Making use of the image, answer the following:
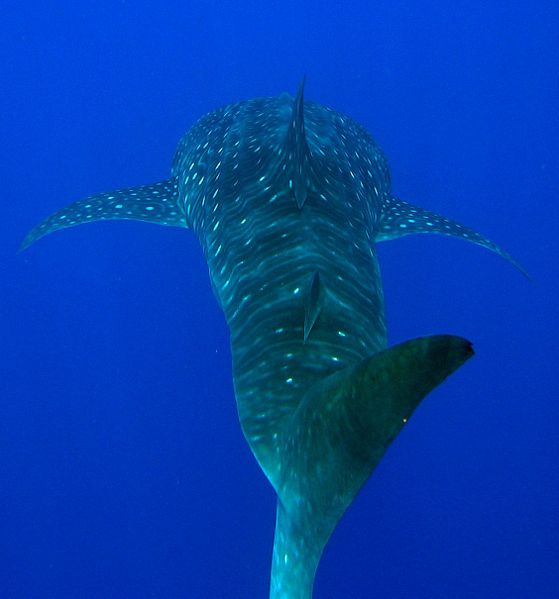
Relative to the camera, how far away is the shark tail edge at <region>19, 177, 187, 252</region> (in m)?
7.06

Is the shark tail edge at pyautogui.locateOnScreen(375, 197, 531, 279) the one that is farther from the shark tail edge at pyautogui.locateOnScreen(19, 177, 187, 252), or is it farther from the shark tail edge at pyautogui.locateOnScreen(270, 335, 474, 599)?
the shark tail edge at pyautogui.locateOnScreen(270, 335, 474, 599)

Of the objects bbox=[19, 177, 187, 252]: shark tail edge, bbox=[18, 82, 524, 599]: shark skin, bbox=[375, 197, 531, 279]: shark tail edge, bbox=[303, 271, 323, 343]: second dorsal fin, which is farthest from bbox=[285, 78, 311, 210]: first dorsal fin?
bbox=[19, 177, 187, 252]: shark tail edge

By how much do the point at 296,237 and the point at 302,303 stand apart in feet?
2.00

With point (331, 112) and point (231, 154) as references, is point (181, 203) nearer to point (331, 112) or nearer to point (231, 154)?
point (231, 154)

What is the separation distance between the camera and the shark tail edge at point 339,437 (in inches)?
102

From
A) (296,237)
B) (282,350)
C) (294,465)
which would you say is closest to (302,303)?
(282,350)

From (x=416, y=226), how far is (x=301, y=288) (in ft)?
9.08

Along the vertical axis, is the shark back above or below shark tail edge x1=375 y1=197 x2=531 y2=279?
below

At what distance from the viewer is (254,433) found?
388cm

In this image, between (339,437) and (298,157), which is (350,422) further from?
(298,157)

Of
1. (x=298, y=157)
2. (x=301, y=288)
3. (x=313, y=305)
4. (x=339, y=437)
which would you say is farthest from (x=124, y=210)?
(x=339, y=437)

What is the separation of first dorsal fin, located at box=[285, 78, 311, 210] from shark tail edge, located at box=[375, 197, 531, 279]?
1.52 m

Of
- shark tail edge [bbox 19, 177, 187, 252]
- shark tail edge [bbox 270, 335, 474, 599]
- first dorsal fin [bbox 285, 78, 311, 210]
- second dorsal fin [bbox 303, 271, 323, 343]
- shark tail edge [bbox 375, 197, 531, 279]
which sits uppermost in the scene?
shark tail edge [bbox 19, 177, 187, 252]

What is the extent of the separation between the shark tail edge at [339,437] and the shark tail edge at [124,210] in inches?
160
